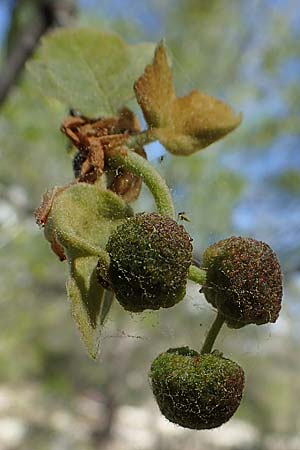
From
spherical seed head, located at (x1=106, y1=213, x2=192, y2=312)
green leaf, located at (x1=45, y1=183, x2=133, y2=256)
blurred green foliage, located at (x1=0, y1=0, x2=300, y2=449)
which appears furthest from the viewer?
blurred green foliage, located at (x1=0, y1=0, x2=300, y2=449)

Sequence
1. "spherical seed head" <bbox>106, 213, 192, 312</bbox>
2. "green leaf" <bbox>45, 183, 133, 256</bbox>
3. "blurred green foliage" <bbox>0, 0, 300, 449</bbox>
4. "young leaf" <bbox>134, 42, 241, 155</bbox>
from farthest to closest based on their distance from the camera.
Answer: "blurred green foliage" <bbox>0, 0, 300, 449</bbox>, "young leaf" <bbox>134, 42, 241, 155</bbox>, "green leaf" <bbox>45, 183, 133, 256</bbox>, "spherical seed head" <bbox>106, 213, 192, 312</bbox>

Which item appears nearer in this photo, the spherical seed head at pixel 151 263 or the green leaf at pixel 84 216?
the spherical seed head at pixel 151 263

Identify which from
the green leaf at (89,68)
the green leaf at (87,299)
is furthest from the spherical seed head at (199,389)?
the green leaf at (89,68)

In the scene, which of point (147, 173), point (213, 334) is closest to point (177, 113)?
point (147, 173)

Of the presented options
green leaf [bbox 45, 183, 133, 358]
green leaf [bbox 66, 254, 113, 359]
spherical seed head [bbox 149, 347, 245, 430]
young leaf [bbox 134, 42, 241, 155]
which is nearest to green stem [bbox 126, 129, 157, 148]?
young leaf [bbox 134, 42, 241, 155]

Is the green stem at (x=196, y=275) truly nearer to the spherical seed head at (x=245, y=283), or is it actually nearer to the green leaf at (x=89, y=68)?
the spherical seed head at (x=245, y=283)

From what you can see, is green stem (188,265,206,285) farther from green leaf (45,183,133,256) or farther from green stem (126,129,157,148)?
green stem (126,129,157,148)

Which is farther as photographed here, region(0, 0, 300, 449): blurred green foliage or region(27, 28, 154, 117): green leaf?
region(0, 0, 300, 449): blurred green foliage

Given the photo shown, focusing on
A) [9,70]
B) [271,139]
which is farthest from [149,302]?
[271,139]

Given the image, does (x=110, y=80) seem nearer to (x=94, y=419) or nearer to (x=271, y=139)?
(x=271, y=139)
